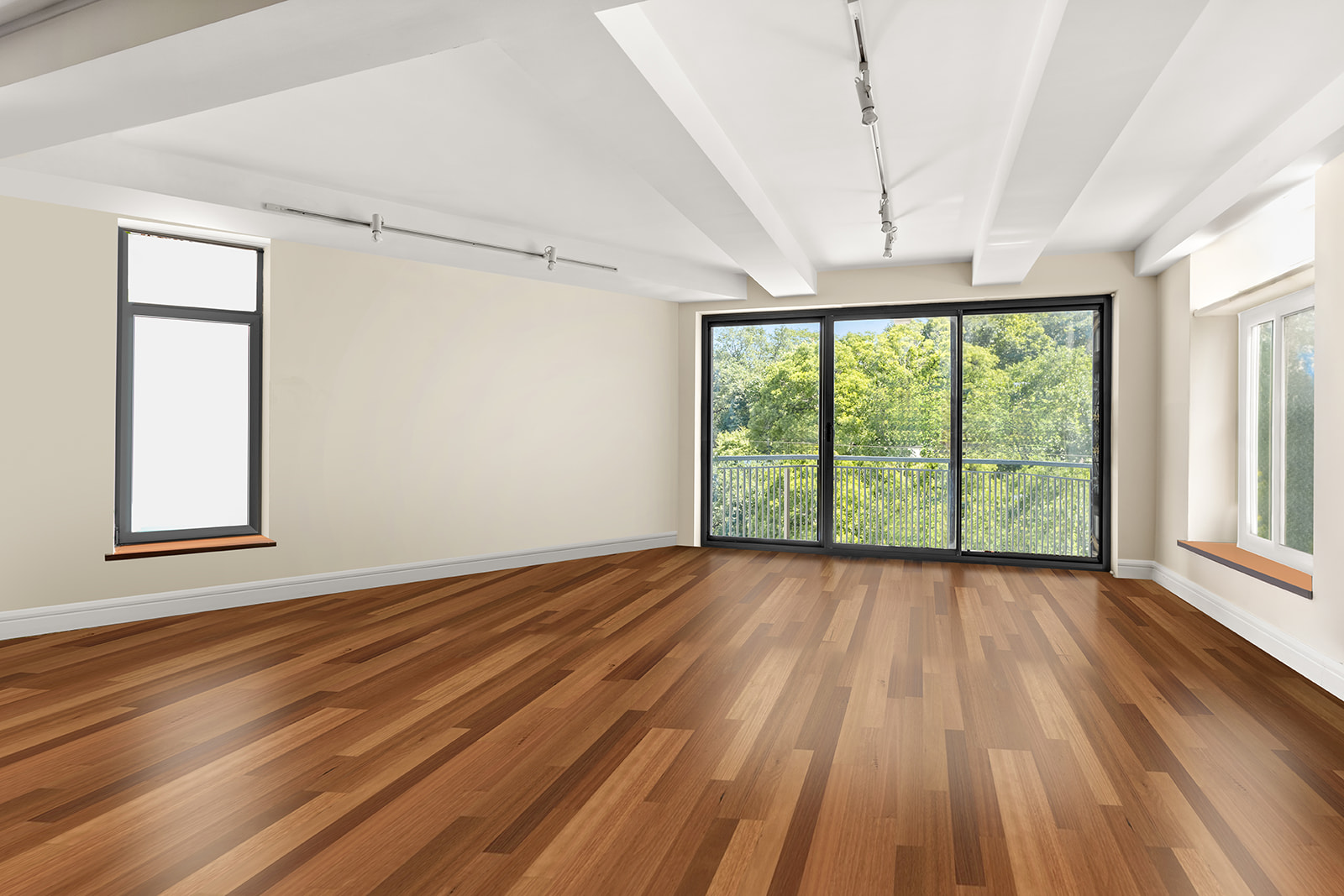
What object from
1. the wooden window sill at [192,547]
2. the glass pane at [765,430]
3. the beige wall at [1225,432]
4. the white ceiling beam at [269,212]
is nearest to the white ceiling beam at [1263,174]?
the beige wall at [1225,432]

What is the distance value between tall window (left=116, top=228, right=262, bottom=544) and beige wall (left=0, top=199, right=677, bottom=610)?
0.17 metres

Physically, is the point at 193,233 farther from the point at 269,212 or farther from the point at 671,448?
the point at 671,448

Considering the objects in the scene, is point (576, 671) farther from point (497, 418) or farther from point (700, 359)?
point (700, 359)

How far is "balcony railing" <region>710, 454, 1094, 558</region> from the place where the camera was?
6.45m

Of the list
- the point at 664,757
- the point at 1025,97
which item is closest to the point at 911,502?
the point at 1025,97

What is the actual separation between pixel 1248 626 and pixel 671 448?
15.5 feet

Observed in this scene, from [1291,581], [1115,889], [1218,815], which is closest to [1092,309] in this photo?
[1291,581]

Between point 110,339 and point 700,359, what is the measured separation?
4.78 metres

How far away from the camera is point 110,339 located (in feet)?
14.4

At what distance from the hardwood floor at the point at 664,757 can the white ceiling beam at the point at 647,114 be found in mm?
2400

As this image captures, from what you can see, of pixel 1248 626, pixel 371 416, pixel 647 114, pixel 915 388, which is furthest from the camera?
pixel 915 388

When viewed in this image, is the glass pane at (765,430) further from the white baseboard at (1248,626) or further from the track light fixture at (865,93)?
the track light fixture at (865,93)

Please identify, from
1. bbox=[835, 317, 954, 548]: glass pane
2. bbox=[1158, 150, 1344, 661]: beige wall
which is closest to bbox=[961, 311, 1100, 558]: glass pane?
bbox=[835, 317, 954, 548]: glass pane

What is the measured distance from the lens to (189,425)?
4.86m
